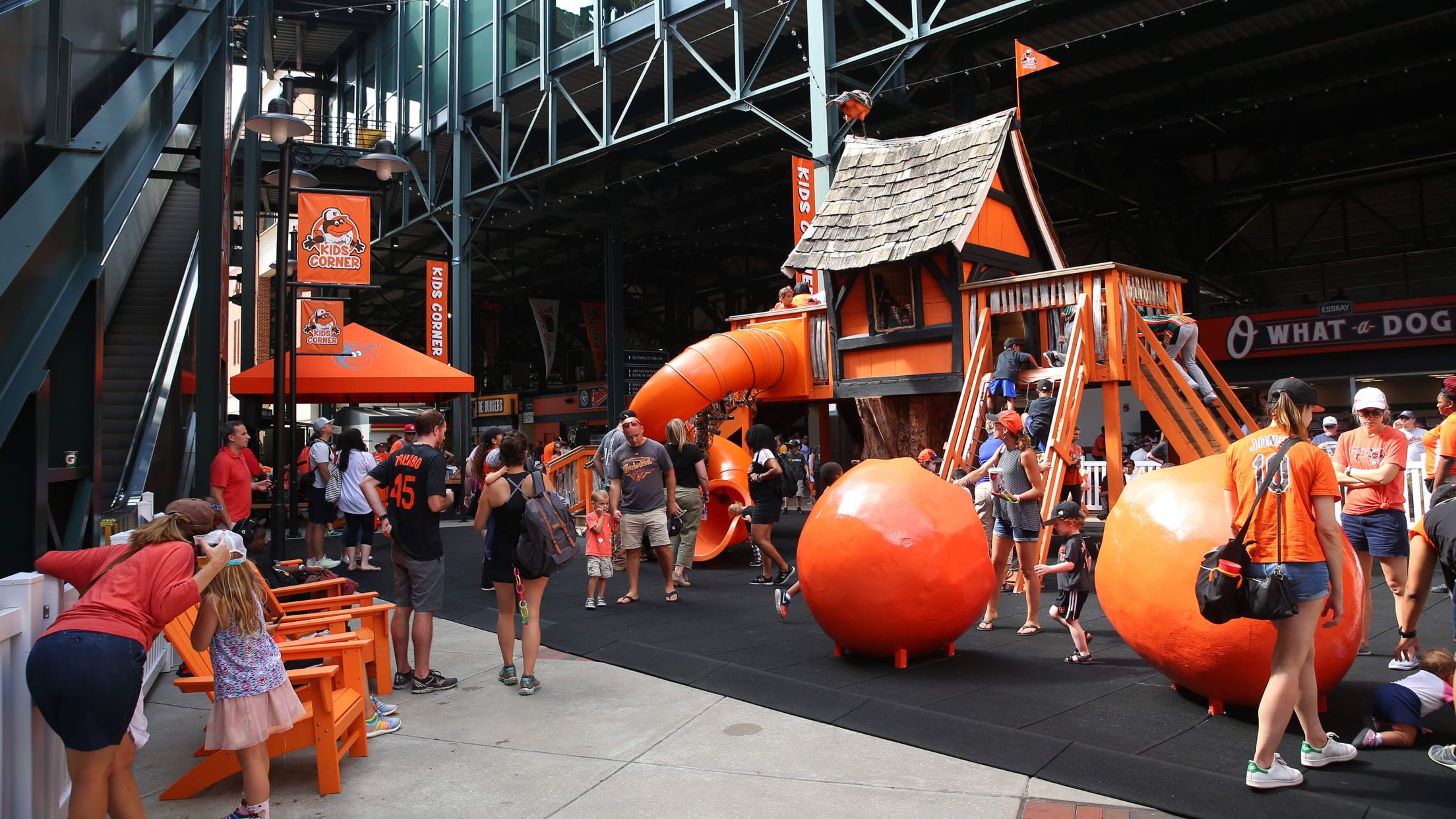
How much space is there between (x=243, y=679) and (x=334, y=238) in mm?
10678

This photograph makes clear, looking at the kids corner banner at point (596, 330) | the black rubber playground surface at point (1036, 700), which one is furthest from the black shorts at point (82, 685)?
the kids corner banner at point (596, 330)

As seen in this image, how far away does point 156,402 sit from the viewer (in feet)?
30.0

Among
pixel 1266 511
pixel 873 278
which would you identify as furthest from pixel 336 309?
pixel 1266 511

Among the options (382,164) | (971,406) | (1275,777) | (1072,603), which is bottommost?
(1275,777)

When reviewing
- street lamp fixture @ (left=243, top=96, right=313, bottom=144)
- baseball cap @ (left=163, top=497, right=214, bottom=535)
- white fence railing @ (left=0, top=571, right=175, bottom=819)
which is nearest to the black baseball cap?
baseball cap @ (left=163, top=497, right=214, bottom=535)

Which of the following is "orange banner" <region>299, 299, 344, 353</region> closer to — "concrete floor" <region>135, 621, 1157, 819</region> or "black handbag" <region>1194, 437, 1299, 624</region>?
"concrete floor" <region>135, 621, 1157, 819</region>

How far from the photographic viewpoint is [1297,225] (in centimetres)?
2558

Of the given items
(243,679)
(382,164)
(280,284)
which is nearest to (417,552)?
(243,679)

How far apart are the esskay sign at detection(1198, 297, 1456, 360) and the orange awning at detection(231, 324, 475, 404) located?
1688 cm

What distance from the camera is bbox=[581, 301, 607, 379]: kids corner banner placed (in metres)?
33.8

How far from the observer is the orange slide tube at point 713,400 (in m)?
12.1

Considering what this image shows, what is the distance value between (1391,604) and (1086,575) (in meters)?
3.66

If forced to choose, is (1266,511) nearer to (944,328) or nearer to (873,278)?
(944,328)

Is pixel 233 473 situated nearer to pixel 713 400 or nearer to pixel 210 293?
pixel 210 293
